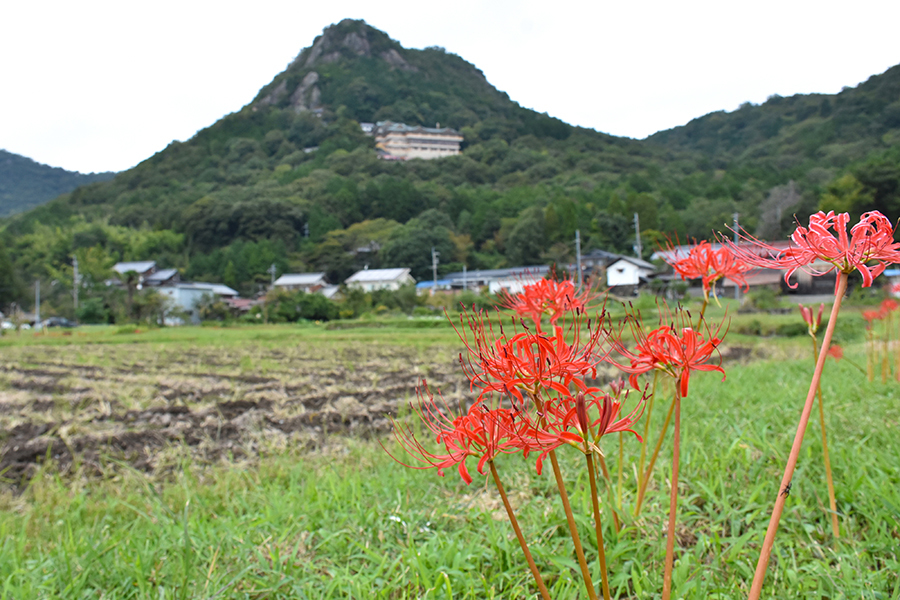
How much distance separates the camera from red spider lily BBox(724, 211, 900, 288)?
32.2 inches

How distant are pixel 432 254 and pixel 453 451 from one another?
5568 centimetres

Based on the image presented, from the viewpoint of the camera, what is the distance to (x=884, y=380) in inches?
157

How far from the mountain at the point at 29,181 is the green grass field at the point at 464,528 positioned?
166 m

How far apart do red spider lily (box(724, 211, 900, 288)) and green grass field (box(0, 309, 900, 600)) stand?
1.01m

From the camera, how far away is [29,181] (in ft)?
472

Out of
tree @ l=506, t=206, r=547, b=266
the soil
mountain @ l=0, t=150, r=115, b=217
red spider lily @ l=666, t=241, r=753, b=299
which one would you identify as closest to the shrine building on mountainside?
tree @ l=506, t=206, r=547, b=266

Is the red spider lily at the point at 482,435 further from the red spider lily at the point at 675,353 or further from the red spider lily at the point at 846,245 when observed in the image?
the red spider lily at the point at 846,245

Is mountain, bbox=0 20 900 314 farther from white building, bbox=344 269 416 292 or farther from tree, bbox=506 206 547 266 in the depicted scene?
white building, bbox=344 269 416 292

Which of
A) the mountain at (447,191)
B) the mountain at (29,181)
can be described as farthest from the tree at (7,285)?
the mountain at (29,181)

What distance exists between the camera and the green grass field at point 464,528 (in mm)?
1727

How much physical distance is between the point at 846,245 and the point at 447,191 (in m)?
74.9

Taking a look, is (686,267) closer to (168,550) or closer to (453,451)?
(453,451)

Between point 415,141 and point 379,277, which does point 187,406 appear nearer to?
point 379,277

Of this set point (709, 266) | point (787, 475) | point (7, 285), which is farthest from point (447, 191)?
point (787, 475)
